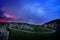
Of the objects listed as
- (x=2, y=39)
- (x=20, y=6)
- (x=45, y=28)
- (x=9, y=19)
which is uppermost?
(x=20, y=6)

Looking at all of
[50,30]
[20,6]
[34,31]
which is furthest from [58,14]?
[20,6]

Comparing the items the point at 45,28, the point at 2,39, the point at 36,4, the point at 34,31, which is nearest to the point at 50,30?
the point at 45,28

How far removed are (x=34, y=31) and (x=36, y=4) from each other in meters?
0.73

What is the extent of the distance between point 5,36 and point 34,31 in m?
0.75

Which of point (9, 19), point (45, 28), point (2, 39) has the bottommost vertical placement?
point (2, 39)

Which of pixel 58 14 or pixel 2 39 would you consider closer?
pixel 2 39

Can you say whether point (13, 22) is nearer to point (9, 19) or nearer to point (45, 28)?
point (9, 19)

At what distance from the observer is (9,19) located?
11.1 ft

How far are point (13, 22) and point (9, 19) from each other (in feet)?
0.44

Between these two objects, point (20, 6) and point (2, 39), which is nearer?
point (2, 39)

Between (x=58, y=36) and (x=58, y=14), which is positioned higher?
(x=58, y=14)

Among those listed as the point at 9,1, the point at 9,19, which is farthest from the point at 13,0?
the point at 9,19

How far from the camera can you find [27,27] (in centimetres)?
338

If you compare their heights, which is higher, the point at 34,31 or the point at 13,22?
the point at 13,22
